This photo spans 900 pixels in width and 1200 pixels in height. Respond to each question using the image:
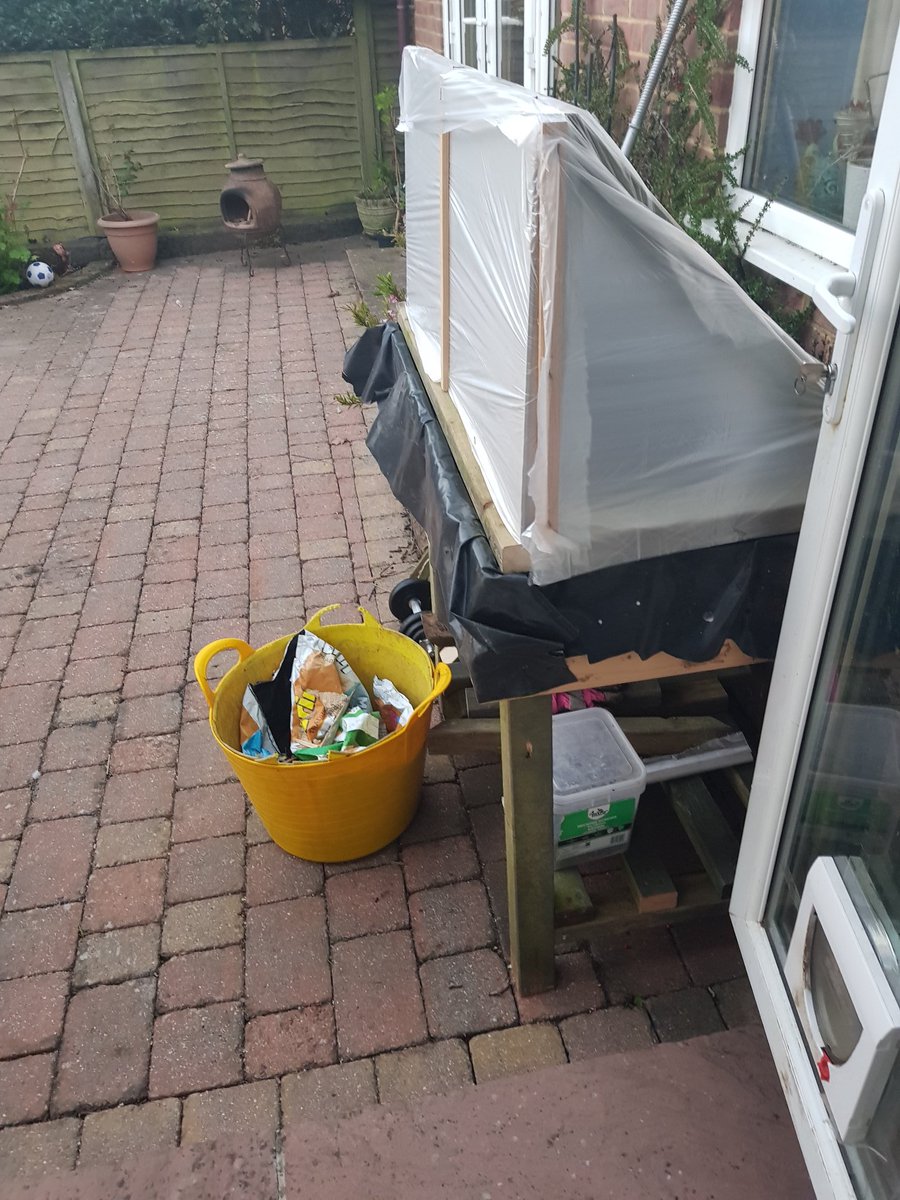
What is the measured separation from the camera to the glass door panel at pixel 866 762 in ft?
4.27

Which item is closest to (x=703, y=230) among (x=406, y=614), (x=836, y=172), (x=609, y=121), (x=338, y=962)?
(x=836, y=172)

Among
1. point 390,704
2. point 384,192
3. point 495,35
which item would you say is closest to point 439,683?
point 390,704

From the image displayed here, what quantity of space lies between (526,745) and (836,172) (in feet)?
4.30

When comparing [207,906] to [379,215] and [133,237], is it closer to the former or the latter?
[133,237]

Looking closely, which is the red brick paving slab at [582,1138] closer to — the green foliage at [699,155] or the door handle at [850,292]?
the door handle at [850,292]

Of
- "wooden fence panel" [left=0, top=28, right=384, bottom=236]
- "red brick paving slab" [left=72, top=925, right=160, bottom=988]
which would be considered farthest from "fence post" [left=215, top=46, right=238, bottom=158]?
"red brick paving slab" [left=72, top=925, right=160, bottom=988]

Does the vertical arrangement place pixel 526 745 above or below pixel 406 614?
above

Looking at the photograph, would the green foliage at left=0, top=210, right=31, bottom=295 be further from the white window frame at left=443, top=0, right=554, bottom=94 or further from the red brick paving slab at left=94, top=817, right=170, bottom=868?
the red brick paving slab at left=94, top=817, right=170, bottom=868

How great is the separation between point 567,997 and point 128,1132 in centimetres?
96

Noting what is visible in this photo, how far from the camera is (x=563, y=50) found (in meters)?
3.06

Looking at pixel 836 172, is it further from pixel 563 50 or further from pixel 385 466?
pixel 563 50

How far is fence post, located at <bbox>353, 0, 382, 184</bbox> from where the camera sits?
800 centimetres

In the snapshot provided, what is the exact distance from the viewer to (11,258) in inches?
295

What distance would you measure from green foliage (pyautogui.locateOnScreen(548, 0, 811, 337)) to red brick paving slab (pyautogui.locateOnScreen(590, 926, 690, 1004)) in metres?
1.44
